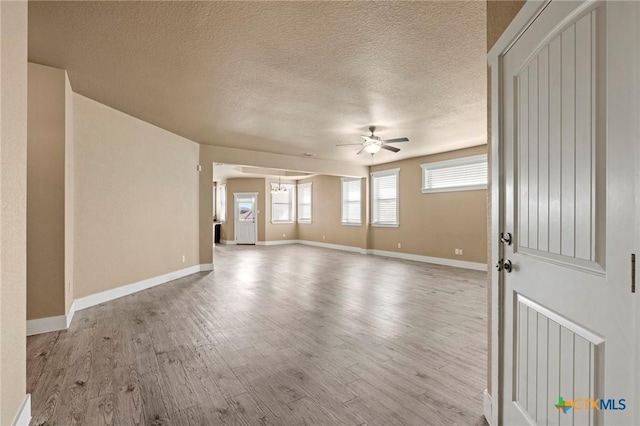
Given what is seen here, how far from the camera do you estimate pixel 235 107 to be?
4.09 meters

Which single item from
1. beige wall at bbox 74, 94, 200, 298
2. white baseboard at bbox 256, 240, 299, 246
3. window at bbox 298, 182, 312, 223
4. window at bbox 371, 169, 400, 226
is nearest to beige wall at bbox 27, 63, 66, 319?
beige wall at bbox 74, 94, 200, 298

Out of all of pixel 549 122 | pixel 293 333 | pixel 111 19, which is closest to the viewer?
pixel 549 122

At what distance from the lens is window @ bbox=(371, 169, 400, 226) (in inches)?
330

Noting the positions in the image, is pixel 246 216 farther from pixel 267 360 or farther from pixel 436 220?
pixel 267 360

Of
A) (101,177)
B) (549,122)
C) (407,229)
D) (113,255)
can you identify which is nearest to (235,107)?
(101,177)

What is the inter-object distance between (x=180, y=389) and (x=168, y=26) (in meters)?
2.73

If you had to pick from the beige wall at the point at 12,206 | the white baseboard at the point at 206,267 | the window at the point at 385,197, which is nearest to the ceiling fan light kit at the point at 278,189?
the window at the point at 385,197

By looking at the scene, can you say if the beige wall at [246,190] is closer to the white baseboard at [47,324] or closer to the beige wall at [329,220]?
the beige wall at [329,220]

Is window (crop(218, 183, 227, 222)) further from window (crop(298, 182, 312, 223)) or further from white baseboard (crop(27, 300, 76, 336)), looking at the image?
white baseboard (crop(27, 300, 76, 336))

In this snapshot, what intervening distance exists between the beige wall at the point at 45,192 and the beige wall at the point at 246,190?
8.44 metres

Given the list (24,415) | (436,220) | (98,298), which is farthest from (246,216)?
(24,415)

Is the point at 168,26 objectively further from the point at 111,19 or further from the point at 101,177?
the point at 101,177

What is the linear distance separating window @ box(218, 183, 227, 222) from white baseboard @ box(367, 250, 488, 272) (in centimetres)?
634

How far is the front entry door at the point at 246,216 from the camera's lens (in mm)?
11641
